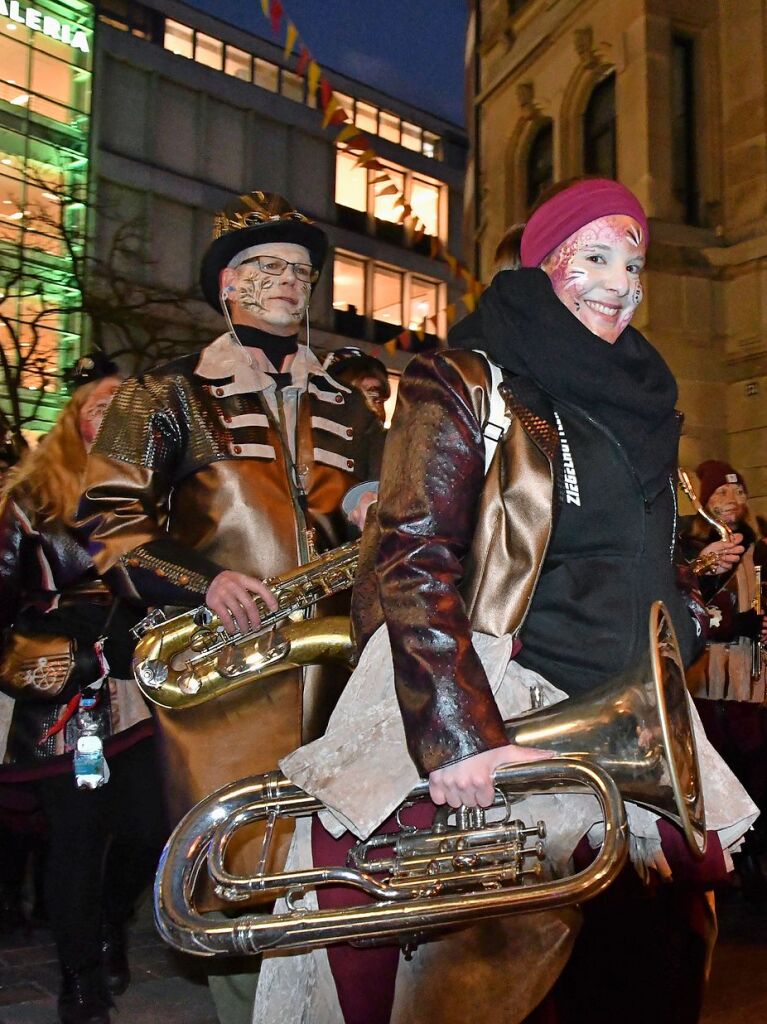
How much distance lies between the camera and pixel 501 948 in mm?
2168

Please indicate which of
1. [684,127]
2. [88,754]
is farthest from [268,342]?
[684,127]

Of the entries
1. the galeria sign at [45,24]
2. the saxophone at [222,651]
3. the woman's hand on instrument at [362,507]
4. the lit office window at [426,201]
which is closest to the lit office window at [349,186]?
the lit office window at [426,201]

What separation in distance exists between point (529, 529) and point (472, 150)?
21610 mm

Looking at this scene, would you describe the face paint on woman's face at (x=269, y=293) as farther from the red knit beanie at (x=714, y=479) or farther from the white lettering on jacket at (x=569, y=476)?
the red knit beanie at (x=714, y=479)

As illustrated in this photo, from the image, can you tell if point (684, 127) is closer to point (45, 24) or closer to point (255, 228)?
point (255, 228)

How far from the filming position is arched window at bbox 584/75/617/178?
59.9 feet

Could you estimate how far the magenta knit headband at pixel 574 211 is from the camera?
101 inches

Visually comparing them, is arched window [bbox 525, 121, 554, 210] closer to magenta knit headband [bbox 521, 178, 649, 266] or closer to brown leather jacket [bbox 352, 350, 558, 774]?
magenta knit headband [bbox 521, 178, 649, 266]

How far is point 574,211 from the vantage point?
8.45 feet

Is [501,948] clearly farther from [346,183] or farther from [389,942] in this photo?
[346,183]

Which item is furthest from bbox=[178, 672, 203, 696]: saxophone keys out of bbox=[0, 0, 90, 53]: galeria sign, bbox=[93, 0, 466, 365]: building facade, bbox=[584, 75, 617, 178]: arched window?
bbox=[0, 0, 90, 53]: galeria sign

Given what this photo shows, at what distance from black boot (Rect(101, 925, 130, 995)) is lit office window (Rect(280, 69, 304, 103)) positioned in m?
38.3

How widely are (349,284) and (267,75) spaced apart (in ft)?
25.9

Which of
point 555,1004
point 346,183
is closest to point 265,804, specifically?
point 555,1004
